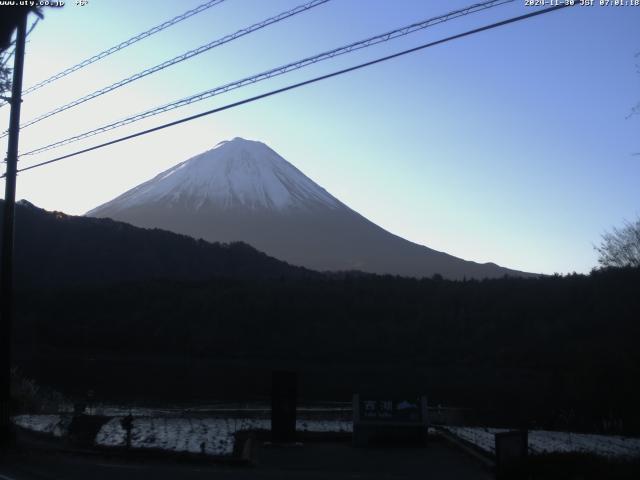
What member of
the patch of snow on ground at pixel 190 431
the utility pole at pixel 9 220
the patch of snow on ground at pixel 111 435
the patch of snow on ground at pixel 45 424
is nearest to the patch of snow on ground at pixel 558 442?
the patch of snow on ground at pixel 190 431

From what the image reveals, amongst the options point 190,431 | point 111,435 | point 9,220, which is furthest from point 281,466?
point 9,220

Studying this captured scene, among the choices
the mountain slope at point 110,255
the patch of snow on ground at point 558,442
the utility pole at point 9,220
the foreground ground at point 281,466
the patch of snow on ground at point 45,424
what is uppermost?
the mountain slope at point 110,255

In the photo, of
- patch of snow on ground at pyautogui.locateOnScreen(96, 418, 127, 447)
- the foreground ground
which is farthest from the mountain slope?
the foreground ground

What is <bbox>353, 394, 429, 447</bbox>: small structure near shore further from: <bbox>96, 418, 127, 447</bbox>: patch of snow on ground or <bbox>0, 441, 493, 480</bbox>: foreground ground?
<bbox>96, 418, 127, 447</bbox>: patch of snow on ground

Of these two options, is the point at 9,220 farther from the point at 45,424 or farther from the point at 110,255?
the point at 110,255

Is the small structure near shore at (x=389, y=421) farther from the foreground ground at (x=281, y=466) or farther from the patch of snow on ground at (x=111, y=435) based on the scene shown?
the patch of snow on ground at (x=111, y=435)

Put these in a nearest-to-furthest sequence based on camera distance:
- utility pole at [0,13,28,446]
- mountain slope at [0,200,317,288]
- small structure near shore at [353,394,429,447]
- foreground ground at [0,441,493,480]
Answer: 1. foreground ground at [0,441,493,480]
2. utility pole at [0,13,28,446]
3. small structure near shore at [353,394,429,447]
4. mountain slope at [0,200,317,288]

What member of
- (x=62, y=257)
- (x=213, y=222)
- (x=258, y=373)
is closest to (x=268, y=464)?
(x=258, y=373)

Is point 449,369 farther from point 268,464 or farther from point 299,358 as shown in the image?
point 268,464
